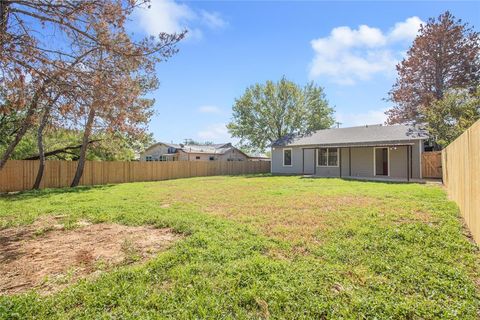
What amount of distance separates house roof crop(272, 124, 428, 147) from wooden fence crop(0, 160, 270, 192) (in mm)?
6326

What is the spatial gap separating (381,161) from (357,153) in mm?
1785

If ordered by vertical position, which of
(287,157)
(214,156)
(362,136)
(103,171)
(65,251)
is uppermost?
(362,136)

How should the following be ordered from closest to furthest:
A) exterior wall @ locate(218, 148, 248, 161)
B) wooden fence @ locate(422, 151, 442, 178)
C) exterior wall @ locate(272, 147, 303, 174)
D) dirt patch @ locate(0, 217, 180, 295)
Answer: dirt patch @ locate(0, 217, 180, 295) → wooden fence @ locate(422, 151, 442, 178) → exterior wall @ locate(272, 147, 303, 174) → exterior wall @ locate(218, 148, 248, 161)

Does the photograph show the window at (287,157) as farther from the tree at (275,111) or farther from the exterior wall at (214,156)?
the exterior wall at (214,156)

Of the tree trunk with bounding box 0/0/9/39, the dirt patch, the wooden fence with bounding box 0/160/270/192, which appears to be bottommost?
the dirt patch

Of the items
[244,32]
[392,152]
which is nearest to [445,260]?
[244,32]

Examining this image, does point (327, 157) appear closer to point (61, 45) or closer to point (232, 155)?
point (232, 155)

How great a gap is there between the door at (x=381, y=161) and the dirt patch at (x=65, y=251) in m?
16.1

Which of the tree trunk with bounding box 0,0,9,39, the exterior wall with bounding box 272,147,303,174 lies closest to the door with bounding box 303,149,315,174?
the exterior wall with bounding box 272,147,303,174

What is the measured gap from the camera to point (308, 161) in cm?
1991

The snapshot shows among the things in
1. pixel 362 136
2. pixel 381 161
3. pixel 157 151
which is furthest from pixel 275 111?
pixel 157 151

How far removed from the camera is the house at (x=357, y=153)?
14609 mm

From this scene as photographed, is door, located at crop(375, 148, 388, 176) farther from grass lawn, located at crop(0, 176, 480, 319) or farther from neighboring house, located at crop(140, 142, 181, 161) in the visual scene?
neighboring house, located at crop(140, 142, 181, 161)

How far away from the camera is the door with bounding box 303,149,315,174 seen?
1961 cm
